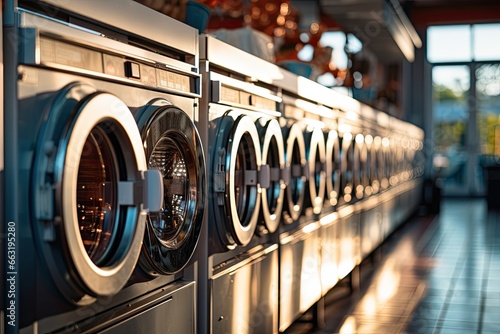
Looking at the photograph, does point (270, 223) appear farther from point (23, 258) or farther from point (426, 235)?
point (426, 235)

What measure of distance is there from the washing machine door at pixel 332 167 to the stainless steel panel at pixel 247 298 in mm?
1140

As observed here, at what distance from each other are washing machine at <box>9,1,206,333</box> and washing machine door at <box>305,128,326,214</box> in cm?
152

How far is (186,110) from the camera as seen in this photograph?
234cm

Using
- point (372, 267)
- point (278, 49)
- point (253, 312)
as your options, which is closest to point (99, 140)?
point (253, 312)

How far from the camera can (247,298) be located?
2875mm

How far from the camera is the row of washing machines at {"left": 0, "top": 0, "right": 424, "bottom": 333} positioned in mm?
1496

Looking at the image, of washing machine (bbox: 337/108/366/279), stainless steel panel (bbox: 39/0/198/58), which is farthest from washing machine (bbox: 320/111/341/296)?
stainless steel panel (bbox: 39/0/198/58)

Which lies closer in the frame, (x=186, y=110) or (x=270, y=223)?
(x=186, y=110)

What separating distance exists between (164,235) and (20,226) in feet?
2.43

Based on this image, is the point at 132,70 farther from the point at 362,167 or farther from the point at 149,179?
the point at 362,167

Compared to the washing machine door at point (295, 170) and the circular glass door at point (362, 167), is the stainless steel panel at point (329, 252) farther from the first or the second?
the circular glass door at point (362, 167)

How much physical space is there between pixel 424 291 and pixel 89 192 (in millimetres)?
3570

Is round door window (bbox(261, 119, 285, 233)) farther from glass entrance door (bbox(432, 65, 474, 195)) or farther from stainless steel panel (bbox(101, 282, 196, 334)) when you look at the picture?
glass entrance door (bbox(432, 65, 474, 195))

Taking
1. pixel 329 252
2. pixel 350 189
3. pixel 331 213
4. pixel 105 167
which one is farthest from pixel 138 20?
pixel 350 189
